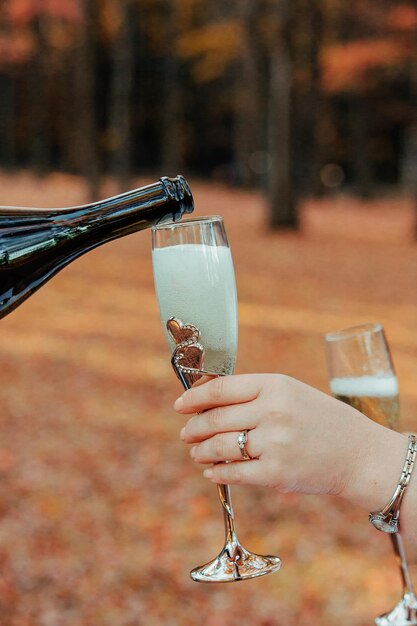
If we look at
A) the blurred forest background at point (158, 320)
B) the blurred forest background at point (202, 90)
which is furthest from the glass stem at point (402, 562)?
the blurred forest background at point (202, 90)

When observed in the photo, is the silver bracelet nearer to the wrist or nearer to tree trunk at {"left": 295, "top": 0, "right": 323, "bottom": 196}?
the wrist

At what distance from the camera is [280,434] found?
142cm

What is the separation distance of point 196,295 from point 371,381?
0.67 metres

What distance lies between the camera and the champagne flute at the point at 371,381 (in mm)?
2039

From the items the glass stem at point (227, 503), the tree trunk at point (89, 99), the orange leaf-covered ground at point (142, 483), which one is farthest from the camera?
the tree trunk at point (89, 99)

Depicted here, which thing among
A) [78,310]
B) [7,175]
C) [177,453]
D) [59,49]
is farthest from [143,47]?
[177,453]

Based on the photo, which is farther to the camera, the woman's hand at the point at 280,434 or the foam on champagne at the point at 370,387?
the foam on champagne at the point at 370,387

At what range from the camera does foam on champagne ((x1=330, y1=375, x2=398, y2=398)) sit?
205 centimetres

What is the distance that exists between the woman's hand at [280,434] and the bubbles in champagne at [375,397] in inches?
19.8

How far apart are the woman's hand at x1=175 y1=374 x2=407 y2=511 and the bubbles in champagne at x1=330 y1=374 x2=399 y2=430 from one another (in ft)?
1.65

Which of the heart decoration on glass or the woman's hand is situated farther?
the heart decoration on glass

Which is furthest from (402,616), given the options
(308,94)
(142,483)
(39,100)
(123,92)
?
(39,100)

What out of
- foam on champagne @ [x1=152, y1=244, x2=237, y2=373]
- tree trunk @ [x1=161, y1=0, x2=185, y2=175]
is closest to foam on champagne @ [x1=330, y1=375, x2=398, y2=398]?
foam on champagne @ [x1=152, y1=244, x2=237, y2=373]

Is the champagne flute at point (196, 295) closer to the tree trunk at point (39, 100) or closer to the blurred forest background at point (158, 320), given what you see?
the blurred forest background at point (158, 320)
